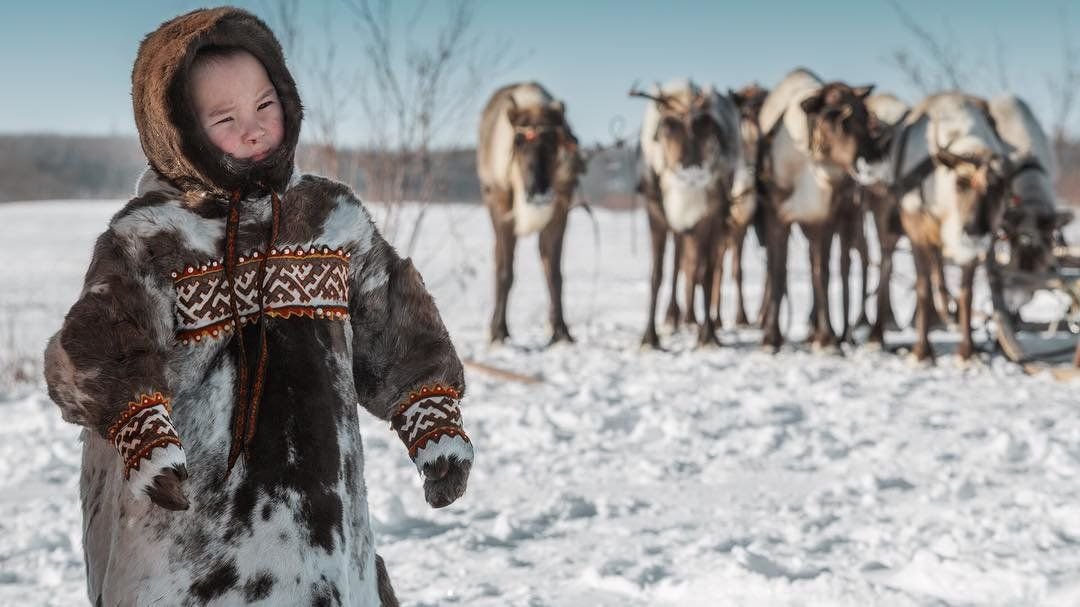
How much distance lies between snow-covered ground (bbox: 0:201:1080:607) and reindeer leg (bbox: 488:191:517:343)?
2.99ft

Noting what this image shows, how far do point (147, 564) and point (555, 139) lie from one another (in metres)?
7.31

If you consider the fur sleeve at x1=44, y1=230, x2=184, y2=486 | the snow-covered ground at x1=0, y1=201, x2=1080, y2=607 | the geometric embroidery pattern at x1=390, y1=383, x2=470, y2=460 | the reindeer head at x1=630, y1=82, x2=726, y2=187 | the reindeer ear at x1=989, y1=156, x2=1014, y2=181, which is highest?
the reindeer head at x1=630, y1=82, x2=726, y2=187

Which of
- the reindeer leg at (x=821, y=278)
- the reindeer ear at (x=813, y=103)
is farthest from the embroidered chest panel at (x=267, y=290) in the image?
the reindeer leg at (x=821, y=278)

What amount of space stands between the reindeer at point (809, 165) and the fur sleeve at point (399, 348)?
23.0 feet

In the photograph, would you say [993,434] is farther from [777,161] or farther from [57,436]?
[57,436]

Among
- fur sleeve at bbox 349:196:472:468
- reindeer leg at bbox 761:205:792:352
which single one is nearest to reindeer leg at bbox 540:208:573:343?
reindeer leg at bbox 761:205:792:352

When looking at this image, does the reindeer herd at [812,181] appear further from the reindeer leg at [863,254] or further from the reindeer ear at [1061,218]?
the reindeer leg at [863,254]

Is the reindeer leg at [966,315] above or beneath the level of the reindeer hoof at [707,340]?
above

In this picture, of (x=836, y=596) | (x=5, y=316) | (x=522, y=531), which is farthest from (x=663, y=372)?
(x=5, y=316)

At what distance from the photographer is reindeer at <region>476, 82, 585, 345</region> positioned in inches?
344

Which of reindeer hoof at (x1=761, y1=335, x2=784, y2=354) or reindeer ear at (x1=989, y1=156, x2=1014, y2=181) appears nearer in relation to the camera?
reindeer ear at (x1=989, y1=156, x2=1014, y2=181)

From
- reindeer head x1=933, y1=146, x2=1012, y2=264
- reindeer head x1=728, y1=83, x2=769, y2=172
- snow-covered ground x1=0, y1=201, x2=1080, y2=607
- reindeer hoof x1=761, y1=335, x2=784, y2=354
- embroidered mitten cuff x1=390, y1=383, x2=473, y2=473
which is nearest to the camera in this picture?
embroidered mitten cuff x1=390, y1=383, x2=473, y2=473

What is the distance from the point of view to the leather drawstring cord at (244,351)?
6.07ft

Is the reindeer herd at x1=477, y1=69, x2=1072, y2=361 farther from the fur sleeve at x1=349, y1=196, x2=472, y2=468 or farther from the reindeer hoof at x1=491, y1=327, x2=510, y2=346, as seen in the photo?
the fur sleeve at x1=349, y1=196, x2=472, y2=468
